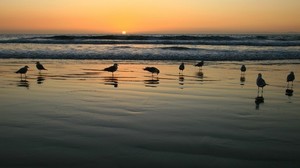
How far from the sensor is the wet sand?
4.71 metres

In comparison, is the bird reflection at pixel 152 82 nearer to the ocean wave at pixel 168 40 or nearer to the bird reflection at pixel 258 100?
the bird reflection at pixel 258 100

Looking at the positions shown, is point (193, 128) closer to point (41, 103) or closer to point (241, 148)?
point (241, 148)

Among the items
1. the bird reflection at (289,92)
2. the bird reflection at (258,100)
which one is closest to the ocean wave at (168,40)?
the bird reflection at (289,92)

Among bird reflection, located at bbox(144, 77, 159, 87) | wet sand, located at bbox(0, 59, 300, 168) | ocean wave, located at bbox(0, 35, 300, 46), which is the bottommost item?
wet sand, located at bbox(0, 59, 300, 168)

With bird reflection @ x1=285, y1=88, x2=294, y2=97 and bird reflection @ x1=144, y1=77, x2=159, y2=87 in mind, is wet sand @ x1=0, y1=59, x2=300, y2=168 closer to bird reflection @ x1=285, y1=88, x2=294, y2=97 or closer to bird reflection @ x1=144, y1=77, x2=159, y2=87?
bird reflection @ x1=285, y1=88, x2=294, y2=97

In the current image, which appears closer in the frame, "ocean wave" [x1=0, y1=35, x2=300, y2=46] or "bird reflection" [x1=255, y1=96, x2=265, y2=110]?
"bird reflection" [x1=255, y1=96, x2=265, y2=110]

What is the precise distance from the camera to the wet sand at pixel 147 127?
4715 mm

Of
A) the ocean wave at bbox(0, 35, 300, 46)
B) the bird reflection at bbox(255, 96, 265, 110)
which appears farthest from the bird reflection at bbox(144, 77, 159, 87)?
the ocean wave at bbox(0, 35, 300, 46)

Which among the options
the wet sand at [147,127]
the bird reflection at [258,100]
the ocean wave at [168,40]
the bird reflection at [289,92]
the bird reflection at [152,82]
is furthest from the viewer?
the ocean wave at [168,40]

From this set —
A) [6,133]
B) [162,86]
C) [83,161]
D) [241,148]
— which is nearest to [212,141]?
[241,148]

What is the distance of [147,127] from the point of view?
20.5ft

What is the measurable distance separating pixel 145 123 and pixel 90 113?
1.40 m

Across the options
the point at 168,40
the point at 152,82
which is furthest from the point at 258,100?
the point at 168,40

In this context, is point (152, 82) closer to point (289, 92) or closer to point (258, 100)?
point (258, 100)
